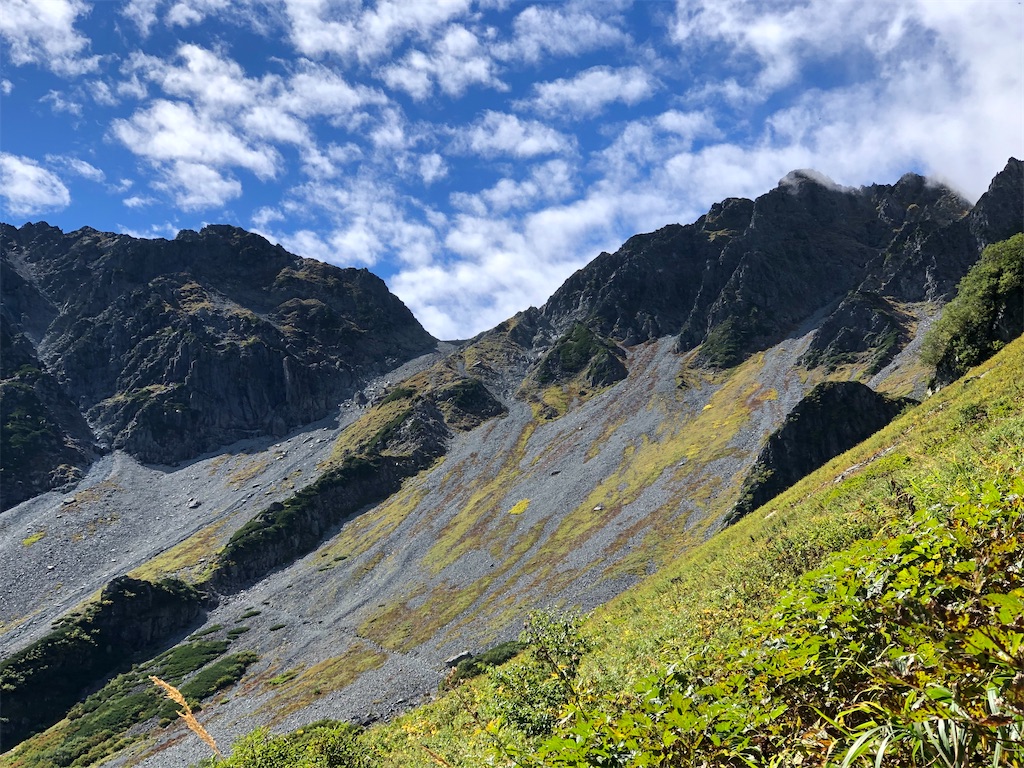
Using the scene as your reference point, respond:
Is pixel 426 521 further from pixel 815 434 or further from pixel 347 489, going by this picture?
pixel 815 434

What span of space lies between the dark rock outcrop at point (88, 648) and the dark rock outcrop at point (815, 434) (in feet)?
332

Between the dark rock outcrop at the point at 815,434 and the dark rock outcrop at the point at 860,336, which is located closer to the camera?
the dark rock outcrop at the point at 815,434

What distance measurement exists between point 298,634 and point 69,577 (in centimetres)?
8713

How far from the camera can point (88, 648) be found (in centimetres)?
9488

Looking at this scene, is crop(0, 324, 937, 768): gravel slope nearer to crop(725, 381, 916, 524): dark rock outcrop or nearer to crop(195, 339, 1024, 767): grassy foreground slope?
crop(725, 381, 916, 524): dark rock outcrop

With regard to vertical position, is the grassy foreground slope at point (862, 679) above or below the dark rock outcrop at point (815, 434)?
above

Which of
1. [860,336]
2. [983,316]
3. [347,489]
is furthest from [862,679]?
[860,336]

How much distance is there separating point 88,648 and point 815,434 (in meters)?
125

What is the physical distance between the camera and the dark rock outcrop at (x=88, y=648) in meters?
82.4

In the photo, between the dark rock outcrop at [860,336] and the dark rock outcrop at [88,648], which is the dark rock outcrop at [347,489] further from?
the dark rock outcrop at [860,336]

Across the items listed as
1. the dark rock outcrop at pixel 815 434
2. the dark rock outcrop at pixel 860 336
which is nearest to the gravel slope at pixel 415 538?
the dark rock outcrop at pixel 815 434

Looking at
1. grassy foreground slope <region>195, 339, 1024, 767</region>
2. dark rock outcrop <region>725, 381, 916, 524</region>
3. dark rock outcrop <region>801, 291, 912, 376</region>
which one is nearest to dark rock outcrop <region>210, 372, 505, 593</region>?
dark rock outcrop <region>725, 381, 916, 524</region>

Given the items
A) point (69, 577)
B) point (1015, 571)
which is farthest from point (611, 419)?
point (1015, 571)

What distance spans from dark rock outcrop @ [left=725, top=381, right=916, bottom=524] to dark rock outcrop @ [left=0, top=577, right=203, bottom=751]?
101213mm
